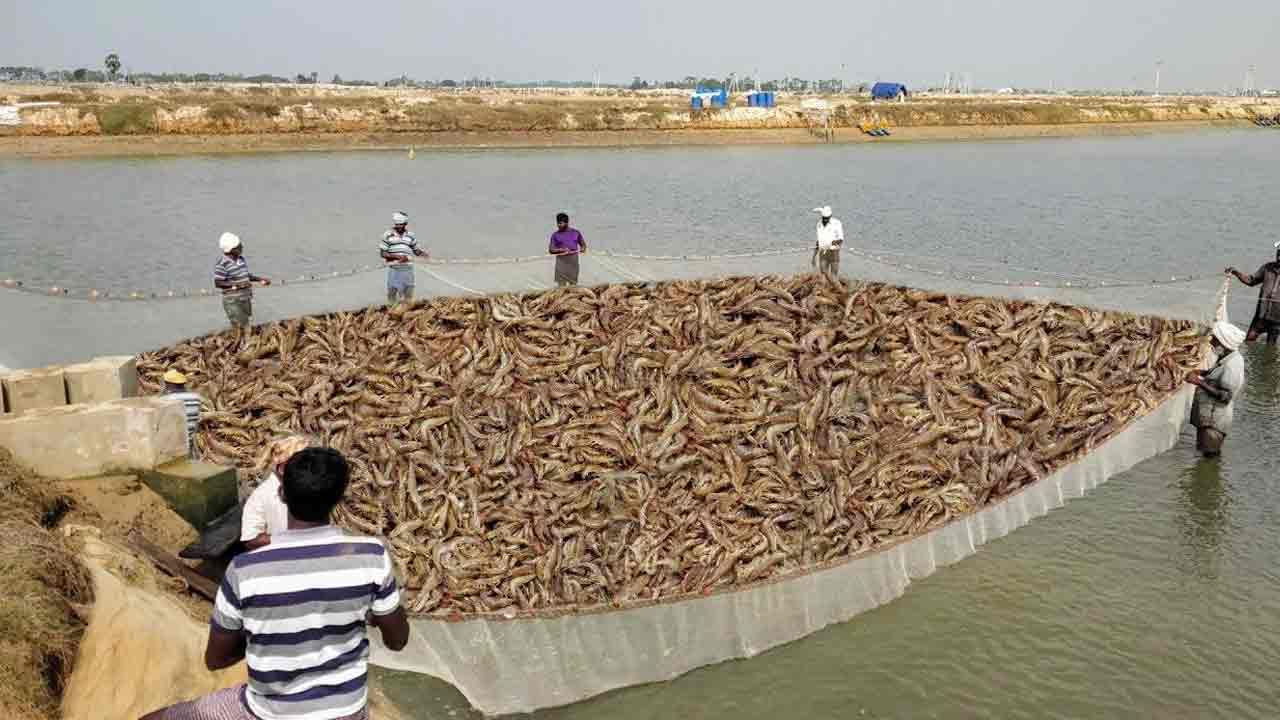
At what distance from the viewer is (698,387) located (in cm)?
1186

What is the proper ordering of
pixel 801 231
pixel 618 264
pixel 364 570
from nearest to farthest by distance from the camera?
1. pixel 364 570
2. pixel 618 264
3. pixel 801 231

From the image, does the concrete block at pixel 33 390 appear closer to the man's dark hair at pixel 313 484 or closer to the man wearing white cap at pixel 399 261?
the man wearing white cap at pixel 399 261

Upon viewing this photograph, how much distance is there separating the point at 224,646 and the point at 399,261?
11.1 m

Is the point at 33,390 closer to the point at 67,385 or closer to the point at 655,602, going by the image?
the point at 67,385

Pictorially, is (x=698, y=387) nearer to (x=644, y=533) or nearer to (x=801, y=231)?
(x=644, y=533)

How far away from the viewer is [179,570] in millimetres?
7840

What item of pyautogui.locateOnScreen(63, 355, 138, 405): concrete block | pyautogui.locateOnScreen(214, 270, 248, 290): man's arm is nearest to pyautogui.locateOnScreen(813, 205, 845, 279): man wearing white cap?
pyautogui.locateOnScreen(214, 270, 248, 290): man's arm

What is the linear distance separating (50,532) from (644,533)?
5.04 meters

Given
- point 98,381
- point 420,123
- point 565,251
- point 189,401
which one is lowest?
point 189,401

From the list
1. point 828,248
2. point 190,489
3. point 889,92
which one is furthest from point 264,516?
point 889,92

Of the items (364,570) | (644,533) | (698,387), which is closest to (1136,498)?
(698,387)

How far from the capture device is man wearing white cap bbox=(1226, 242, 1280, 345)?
17.2 metres

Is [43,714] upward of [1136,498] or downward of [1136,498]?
upward

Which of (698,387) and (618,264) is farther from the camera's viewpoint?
(618,264)
